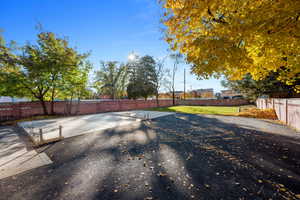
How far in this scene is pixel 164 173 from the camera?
2.69 m

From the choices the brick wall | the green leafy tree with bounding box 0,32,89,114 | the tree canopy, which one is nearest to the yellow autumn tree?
the tree canopy

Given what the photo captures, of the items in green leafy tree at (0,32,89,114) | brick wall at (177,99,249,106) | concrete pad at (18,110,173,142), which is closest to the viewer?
concrete pad at (18,110,173,142)

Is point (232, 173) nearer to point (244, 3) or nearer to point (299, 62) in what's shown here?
point (244, 3)

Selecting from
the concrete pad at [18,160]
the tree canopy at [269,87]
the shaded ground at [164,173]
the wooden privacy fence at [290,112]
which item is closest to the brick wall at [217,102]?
the tree canopy at [269,87]

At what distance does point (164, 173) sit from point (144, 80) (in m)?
23.3

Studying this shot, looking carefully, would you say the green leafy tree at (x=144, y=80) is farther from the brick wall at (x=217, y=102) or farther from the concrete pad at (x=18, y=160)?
the concrete pad at (x=18, y=160)

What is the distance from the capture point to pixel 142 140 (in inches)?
194

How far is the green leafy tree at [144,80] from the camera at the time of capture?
25.1m

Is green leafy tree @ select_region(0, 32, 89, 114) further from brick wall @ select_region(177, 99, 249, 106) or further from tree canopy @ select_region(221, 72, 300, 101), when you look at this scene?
brick wall @ select_region(177, 99, 249, 106)

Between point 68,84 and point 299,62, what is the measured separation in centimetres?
1705

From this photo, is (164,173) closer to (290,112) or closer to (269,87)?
(290,112)

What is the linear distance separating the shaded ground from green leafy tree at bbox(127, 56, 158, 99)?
21.1 m

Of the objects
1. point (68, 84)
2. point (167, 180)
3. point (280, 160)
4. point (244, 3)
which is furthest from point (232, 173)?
point (68, 84)

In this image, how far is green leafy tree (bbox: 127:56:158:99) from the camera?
25.1 meters
